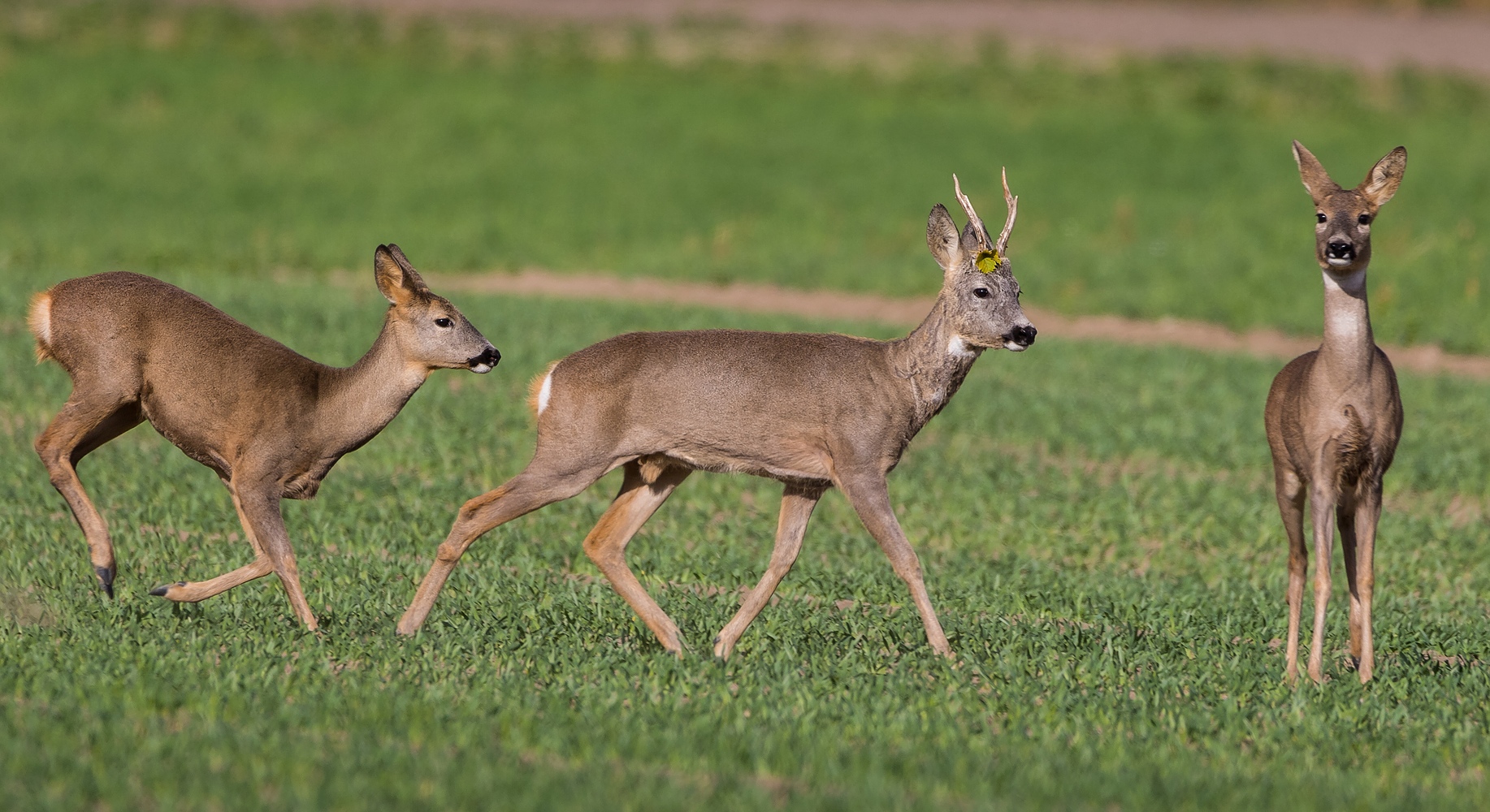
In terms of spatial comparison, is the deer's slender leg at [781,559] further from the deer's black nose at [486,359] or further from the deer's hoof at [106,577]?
the deer's hoof at [106,577]

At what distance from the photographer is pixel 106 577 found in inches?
340

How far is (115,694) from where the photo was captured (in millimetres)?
6895

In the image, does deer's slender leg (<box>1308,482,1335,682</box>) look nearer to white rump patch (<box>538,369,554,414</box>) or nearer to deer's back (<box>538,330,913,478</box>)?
deer's back (<box>538,330,913,478</box>)

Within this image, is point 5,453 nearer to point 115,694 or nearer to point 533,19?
point 115,694

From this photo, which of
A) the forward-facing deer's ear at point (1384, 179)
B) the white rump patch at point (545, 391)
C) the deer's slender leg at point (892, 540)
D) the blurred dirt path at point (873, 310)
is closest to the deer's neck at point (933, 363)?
the deer's slender leg at point (892, 540)

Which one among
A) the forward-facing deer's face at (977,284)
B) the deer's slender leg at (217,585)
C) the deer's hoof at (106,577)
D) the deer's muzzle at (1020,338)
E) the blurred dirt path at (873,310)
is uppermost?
the blurred dirt path at (873,310)

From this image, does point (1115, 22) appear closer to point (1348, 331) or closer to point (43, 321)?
point (1348, 331)

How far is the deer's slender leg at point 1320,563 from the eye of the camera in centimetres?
823

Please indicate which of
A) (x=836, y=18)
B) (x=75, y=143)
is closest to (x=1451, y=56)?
(x=836, y=18)

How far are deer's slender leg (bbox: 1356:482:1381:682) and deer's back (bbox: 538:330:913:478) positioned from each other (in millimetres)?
2085

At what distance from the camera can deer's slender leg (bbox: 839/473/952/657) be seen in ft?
27.2

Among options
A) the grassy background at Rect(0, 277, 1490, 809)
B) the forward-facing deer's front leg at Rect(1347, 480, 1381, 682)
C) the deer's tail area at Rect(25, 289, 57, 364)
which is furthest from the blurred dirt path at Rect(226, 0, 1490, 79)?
the deer's tail area at Rect(25, 289, 57, 364)

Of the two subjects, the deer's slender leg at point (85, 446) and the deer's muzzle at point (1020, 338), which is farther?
the deer's slender leg at point (85, 446)

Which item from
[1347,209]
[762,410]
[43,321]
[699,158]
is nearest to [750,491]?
[762,410]
